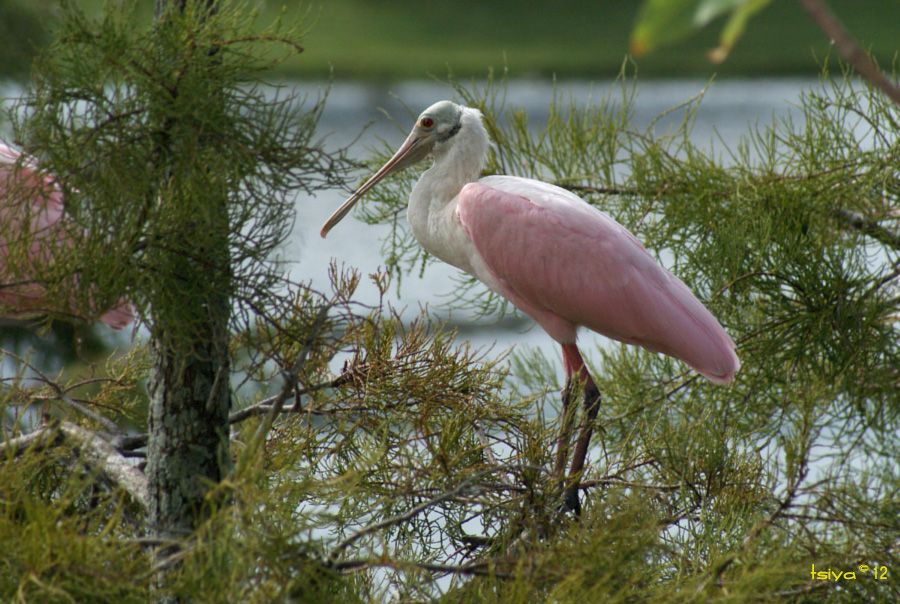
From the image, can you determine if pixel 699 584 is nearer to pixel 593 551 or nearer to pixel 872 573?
pixel 593 551

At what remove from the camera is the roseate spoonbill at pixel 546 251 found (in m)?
1.48

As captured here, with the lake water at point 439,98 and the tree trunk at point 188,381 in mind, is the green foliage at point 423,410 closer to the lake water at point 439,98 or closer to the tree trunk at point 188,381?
the tree trunk at point 188,381

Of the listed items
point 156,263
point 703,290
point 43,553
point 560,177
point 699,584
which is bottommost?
point 43,553

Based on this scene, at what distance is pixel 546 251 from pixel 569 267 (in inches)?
1.4

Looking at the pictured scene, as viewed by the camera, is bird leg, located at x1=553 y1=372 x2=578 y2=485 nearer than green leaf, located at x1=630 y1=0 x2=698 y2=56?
No

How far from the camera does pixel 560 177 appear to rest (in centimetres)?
173

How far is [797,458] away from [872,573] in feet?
0.67

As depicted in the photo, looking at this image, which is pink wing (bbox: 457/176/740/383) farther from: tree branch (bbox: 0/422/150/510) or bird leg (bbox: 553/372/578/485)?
tree branch (bbox: 0/422/150/510)

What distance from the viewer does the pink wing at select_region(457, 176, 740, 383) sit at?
1490 millimetres

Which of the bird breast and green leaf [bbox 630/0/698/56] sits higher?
the bird breast

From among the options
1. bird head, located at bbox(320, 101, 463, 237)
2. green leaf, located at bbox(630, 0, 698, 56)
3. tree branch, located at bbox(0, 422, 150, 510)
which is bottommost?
tree branch, located at bbox(0, 422, 150, 510)

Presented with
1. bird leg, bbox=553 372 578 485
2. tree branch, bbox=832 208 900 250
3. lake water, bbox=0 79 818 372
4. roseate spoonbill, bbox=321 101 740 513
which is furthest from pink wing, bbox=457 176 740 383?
lake water, bbox=0 79 818 372

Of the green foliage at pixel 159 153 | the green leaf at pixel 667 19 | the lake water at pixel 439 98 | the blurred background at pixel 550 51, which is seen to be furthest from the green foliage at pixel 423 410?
the blurred background at pixel 550 51

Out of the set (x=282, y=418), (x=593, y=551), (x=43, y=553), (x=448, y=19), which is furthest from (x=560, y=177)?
(x=448, y=19)
